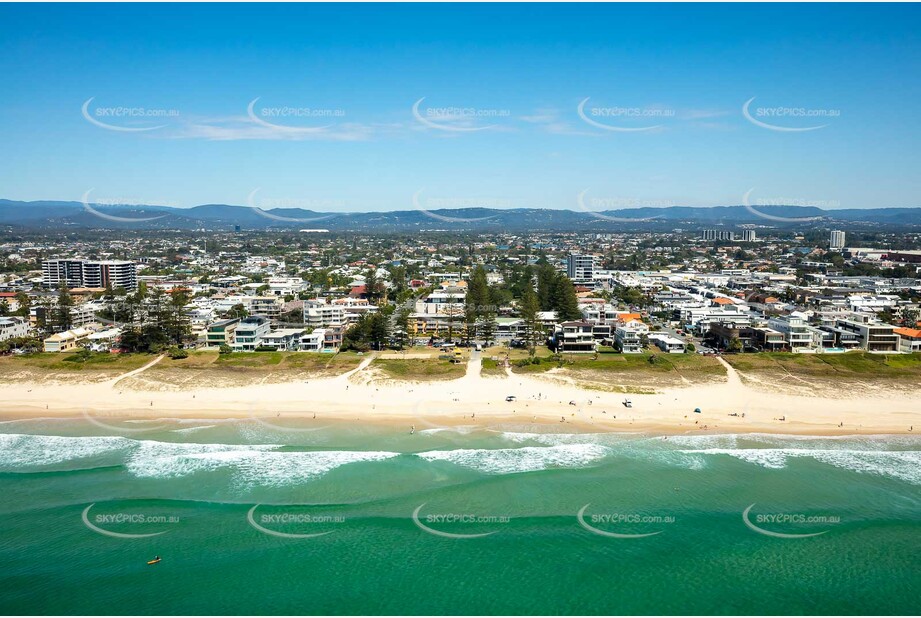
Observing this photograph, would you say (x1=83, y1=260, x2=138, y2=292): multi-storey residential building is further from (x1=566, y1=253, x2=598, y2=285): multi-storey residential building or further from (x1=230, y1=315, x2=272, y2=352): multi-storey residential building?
(x1=566, y1=253, x2=598, y2=285): multi-storey residential building

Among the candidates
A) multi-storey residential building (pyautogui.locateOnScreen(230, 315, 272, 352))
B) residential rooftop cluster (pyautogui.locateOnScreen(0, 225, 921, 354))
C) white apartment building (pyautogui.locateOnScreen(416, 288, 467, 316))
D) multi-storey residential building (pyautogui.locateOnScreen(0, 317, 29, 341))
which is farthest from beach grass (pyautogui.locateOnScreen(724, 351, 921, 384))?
multi-storey residential building (pyautogui.locateOnScreen(0, 317, 29, 341))

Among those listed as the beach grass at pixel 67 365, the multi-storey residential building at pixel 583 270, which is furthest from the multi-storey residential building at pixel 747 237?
the beach grass at pixel 67 365

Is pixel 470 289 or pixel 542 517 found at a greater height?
pixel 470 289

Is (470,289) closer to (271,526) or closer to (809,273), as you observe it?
(271,526)

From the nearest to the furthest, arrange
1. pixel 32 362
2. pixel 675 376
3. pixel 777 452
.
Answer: pixel 777 452 < pixel 675 376 < pixel 32 362

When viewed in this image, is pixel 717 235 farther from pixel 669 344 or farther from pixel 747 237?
pixel 669 344

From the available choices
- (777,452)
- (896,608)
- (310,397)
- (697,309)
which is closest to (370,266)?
(697,309)
